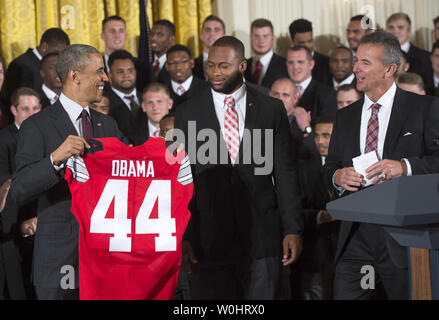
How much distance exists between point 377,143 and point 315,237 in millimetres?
1233

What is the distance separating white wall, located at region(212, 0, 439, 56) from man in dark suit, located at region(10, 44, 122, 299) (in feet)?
12.9

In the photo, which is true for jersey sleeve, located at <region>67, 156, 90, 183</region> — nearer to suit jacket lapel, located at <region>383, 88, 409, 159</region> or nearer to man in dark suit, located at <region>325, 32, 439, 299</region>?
man in dark suit, located at <region>325, 32, 439, 299</region>

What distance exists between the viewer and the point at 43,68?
16.8 ft

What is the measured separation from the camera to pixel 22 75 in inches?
217

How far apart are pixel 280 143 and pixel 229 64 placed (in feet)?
1.54

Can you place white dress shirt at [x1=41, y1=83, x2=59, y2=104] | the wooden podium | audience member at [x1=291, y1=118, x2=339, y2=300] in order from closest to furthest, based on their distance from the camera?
1. the wooden podium
2. audience member at [x1=291, y1=118, x2=339, y2=300]
3. white dress shirt at [x1=41, y1=83, x2=59, y2=104]

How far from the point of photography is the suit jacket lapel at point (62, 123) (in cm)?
327

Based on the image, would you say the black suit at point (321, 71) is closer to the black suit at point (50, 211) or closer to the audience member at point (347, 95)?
the audience member at point (347, 95)

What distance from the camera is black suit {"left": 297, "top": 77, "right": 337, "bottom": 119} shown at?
5.49 m

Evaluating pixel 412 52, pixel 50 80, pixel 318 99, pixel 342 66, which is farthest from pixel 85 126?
pixel 412 52

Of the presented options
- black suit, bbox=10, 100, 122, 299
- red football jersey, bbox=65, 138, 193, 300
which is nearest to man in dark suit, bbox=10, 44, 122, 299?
black suit, bbox=10, 100, 122, 299

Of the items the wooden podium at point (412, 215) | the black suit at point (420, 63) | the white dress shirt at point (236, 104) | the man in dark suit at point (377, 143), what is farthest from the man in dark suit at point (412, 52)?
the wooden podium at point (412, 215)

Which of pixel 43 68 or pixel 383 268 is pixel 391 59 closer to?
pixel 383 268
